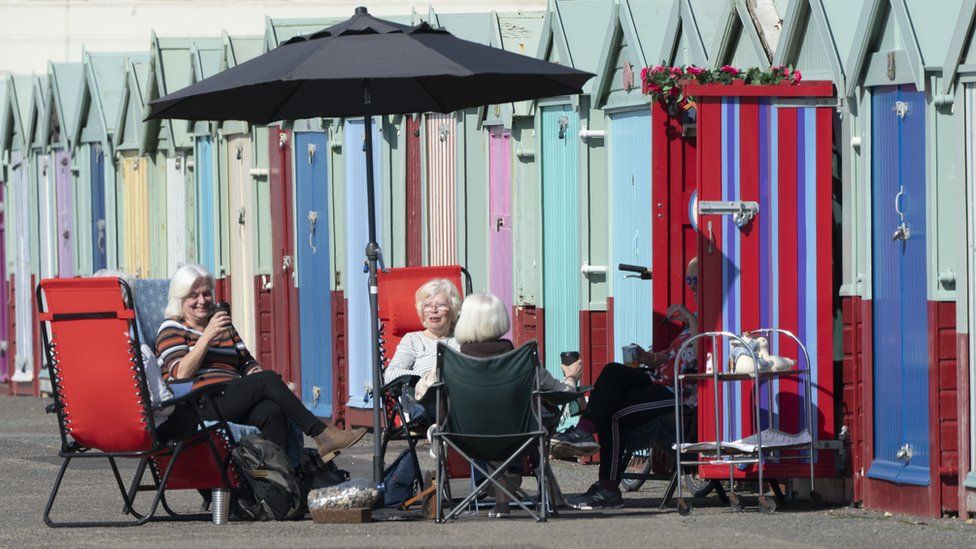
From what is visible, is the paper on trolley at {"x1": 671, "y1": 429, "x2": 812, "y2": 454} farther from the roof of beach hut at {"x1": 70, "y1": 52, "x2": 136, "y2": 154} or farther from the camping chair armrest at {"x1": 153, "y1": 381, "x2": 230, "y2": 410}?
the roof of beach hut at {"x1": 70, "y1": 52, "x2": 136, "y2": 154}

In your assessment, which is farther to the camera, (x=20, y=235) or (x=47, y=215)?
(x=20, y=235)

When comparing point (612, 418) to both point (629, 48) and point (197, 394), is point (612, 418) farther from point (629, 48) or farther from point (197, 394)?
point (629, 48)

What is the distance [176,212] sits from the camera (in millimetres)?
20562

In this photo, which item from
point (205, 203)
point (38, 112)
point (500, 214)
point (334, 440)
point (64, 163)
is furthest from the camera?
point (38, 112)

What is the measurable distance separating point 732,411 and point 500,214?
15.0 feet

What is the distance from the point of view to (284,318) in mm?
17766

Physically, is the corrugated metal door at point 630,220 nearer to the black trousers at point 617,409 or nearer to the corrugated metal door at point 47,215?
the black trousers at point 617,409

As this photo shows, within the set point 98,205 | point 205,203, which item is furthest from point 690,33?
point 98,205

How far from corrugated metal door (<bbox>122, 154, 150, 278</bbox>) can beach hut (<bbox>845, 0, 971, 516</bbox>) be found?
12262 mm

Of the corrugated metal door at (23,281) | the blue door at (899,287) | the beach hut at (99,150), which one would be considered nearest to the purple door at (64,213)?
the beach hut at (99,150)

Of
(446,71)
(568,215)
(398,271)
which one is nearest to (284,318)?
(568,215)

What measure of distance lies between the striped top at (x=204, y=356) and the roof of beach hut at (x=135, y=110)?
998 cm

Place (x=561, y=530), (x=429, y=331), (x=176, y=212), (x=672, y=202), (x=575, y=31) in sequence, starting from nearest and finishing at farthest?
(x=561, y=530) < (x=429, y=331) < (x=672, y=202) < (x=575, y=31) < (x=176, y=212)

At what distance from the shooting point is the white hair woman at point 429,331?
34.9ft
